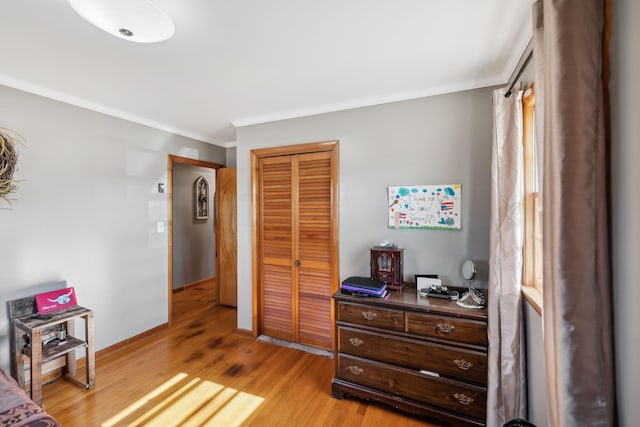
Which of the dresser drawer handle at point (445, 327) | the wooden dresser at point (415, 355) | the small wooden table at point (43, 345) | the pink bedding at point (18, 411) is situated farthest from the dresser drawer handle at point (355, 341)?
the small wooden table at point (43, 345)

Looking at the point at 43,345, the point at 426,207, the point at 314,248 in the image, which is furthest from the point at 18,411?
the point at 426,207

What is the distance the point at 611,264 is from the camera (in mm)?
739

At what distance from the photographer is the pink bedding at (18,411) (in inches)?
48.6

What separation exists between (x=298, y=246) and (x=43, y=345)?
217 cm

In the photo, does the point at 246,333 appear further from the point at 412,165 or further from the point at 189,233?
the point at 189,233

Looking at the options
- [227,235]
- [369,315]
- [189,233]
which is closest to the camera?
[369,315]

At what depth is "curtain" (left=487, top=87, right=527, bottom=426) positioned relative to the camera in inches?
61.7

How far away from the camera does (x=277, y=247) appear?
2.97 meters

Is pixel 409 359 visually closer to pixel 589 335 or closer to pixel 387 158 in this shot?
pixel 589 335

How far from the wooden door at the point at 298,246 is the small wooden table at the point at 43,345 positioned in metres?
1.50

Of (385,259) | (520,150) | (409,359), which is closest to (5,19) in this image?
(385,259)

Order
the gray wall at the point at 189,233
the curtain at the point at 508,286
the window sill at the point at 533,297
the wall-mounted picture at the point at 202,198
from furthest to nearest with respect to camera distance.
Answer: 1. the wall-mounted picture at the point at 202,198
2. the gray wall at the point at 189,233
3. the curtain at the point at 508,286
4. the window sill at the point at 533,297

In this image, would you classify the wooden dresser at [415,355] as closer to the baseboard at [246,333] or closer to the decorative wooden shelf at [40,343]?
the baseboard at [246,333]

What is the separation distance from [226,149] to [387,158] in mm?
2727
